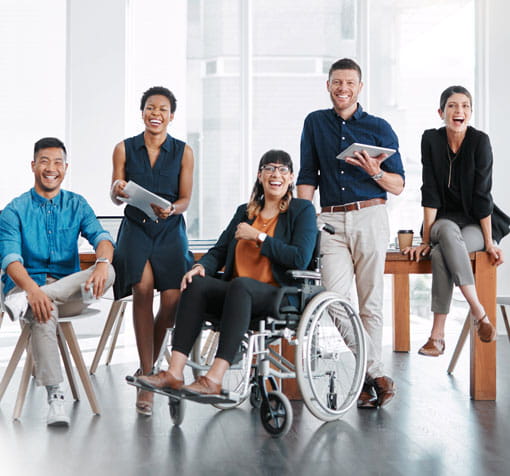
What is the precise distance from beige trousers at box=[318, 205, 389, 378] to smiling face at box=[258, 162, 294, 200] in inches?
12.7

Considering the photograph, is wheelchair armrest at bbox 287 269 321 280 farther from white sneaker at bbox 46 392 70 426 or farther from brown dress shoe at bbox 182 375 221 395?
white sneaker at bbox 46 392 70 426

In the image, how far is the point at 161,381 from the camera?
2.52 meters

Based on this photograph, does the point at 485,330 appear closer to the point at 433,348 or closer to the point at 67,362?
the point at 433,348

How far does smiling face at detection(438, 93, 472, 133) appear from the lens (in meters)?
3.32

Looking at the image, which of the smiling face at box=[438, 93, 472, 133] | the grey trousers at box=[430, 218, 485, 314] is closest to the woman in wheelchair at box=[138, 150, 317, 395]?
the grey trousers at box=[430, 218, 485, 314]

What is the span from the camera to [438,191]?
11.2 ft

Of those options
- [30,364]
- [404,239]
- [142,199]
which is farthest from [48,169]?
[404,239]

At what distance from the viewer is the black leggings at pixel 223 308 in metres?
2.57

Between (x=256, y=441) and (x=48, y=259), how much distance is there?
1192 millimetres

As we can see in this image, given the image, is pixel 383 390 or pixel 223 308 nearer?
pixel 223 308

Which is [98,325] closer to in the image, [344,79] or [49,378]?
[49,378]

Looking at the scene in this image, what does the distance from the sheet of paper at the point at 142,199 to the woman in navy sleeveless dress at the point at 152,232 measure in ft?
0.11

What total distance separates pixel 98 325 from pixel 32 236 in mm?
2740

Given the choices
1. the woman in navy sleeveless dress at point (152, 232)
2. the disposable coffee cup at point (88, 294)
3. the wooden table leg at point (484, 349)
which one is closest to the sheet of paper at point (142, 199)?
the woman in navy sleeveless dress at point (152, 232)
